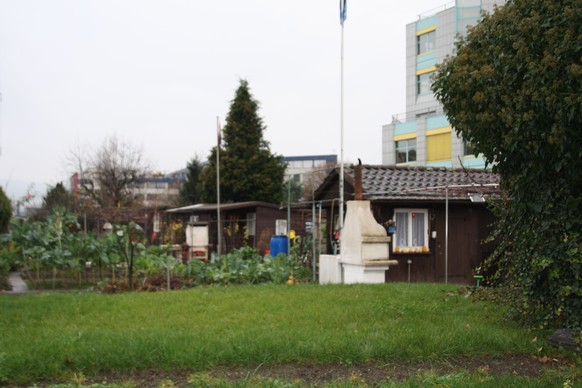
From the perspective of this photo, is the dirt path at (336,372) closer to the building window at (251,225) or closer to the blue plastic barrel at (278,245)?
the blue plastic barrel at (278,245)

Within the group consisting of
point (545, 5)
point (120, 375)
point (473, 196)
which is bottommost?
point (120, 375)

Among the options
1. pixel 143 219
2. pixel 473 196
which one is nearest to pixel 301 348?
pixel 473 196

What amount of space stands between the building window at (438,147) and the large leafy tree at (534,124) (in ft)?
118

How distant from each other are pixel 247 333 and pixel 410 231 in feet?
36.6

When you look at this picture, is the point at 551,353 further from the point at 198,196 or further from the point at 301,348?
the point at 198,196

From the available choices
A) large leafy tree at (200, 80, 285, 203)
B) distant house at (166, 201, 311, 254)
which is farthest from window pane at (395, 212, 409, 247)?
large leafy tree at (200, 80, 285, 203)

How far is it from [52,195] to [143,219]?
10.7 metres

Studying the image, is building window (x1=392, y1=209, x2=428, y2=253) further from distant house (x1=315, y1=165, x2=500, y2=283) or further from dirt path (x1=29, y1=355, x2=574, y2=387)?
dirt path (x1=29, y1=355, x2=574, y2=387)

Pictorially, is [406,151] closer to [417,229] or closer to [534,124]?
[417,229]

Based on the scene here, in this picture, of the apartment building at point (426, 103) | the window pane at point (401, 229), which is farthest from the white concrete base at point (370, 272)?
the apartment building at point (426, 103)

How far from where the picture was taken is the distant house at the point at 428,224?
56.7 ft

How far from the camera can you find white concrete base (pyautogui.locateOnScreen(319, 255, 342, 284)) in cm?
1381

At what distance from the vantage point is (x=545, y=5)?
6543 millimetres

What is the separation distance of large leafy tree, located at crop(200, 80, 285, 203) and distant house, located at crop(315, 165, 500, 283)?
741 inches
